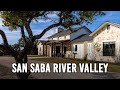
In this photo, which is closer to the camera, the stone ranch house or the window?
the stone ranch house

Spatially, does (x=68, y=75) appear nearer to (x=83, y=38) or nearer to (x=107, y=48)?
(x=83, y=38)

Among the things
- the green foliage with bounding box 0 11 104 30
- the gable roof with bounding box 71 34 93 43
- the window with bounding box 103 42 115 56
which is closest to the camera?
the green foliage with bounding box 0 11 104 30

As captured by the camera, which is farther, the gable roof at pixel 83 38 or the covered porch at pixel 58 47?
the gable roof at pixel 83 38

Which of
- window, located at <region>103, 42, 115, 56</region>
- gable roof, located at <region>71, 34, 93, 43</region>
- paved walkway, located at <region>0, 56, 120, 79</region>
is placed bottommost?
paved walkway, located at <region>0, 56, 120, 79</region>

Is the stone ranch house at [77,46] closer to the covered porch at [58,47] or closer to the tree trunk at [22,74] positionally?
the covered porch at [58,47]

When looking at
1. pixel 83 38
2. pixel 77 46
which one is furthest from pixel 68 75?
pixel 83 38

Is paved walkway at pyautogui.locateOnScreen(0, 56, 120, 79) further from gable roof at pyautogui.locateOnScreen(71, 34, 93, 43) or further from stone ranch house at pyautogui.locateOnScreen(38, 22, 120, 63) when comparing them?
gable roof at pyautogui.locateOnScreen(71, 34, 93, 43)

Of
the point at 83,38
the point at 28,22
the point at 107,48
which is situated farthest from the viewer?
the point at 107,48

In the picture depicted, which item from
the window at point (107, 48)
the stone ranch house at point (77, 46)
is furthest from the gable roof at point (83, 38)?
the window at point (107, 48)

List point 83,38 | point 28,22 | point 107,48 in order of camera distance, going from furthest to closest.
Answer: point 107,48 → point 83,38 → point 28,22

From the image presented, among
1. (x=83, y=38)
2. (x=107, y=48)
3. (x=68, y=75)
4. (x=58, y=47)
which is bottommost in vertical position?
(x=68, y=75)

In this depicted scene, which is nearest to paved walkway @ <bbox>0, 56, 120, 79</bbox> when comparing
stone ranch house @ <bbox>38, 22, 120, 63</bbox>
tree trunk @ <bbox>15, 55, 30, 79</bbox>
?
tree trunk @ <bbox>15, 55, 30, 79</bbox>
